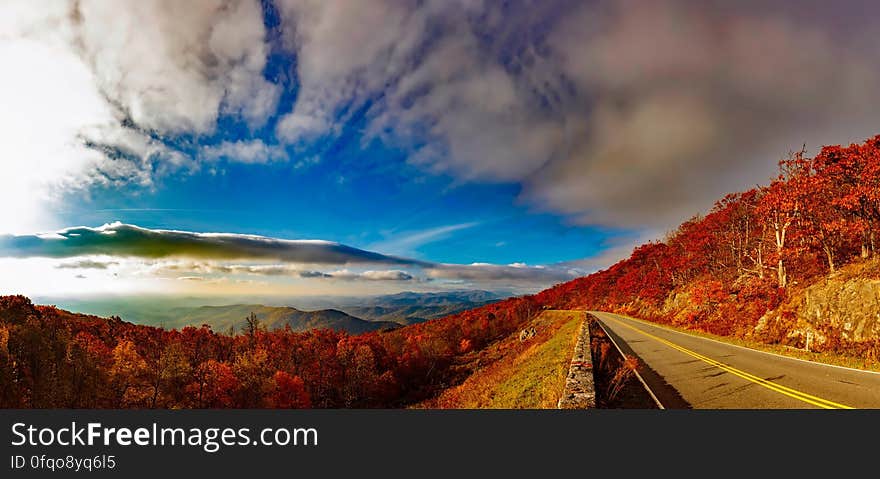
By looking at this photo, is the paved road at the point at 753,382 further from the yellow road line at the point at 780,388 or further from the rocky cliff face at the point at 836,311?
the rocky cliff face at the point at 836,311

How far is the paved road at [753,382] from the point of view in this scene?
1018 cm

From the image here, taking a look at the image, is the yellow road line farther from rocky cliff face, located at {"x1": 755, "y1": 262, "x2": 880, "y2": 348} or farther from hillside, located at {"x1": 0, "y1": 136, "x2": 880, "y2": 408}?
rocky cliff face, located at {"x1": 755, "y1": 262, "x2": 880, "y2": 348}

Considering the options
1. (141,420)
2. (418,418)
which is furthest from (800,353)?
(141,420)

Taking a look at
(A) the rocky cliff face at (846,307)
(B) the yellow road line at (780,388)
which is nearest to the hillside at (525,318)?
(A) the rocky cliff face at (846,307)

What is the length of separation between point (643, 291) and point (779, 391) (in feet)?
226

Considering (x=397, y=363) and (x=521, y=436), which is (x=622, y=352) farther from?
(x=397, y=363)

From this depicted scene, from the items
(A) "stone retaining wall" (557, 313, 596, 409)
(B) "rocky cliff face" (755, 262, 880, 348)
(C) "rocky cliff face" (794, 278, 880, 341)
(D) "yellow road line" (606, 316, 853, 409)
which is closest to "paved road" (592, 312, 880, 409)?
(D) "yellow road line" (606, 316, 853, 409)

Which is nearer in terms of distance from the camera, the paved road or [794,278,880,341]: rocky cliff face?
the paved road

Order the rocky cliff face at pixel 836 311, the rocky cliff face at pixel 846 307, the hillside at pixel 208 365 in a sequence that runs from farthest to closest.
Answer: the hillside at pixel 208 365, the rocky cliff face at pixel 836 311, the rocky cliff face at pixel 846 307

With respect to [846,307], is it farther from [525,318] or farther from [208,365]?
[208,365]

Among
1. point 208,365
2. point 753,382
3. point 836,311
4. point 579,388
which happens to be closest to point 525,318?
point 208,365

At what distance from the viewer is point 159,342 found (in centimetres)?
7944

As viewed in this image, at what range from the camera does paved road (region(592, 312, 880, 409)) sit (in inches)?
401

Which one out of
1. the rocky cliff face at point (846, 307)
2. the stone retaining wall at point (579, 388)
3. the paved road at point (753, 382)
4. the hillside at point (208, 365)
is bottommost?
the hillside at point (208, 365)
